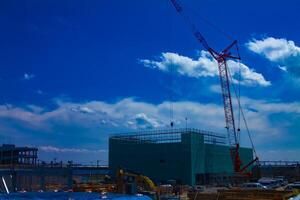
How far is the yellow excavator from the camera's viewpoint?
161ft

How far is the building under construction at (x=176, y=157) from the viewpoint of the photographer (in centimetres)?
9431

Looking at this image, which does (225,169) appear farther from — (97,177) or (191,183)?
(97,177)

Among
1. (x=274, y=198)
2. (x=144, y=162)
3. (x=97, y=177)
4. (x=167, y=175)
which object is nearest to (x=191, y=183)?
(x=167, y=175)

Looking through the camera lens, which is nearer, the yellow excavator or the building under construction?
the yellow excavator

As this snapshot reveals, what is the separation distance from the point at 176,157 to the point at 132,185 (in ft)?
154

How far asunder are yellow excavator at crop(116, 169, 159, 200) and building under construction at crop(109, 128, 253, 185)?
32132mm

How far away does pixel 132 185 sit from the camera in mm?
48906

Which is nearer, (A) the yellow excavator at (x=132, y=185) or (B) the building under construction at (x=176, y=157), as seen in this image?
(A) the yellow excavator at (x=132, y=185)

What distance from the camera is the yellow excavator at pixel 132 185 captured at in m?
49.2

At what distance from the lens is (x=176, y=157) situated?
312 feet

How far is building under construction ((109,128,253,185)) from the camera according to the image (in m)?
94.3

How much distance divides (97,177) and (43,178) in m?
22.5

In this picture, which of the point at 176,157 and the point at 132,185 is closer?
the point at 132,185

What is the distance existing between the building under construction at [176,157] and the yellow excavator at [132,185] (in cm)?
3213
